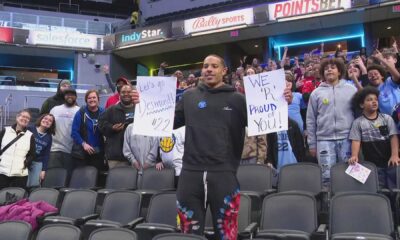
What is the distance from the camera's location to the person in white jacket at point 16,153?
530 centimetres

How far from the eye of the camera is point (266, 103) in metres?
3.07

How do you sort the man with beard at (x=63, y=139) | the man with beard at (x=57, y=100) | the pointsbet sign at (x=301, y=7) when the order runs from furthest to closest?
the pointsbet sign at (x=301, y=7) → the man with beard at (x=57, y=100) → the man with beard at (x=63, y=139)

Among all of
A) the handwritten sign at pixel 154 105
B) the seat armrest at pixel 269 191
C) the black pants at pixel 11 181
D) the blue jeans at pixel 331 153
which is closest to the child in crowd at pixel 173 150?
the seat armrest at pixel 269 191

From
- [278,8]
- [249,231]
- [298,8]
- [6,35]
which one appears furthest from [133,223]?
[6,35]

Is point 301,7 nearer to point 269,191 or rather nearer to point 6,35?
point 269,191

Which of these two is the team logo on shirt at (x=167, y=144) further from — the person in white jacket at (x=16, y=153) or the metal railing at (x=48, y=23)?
the metal railing at (x=48, y=23)

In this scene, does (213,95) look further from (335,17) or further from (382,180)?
Answer: (335,17)

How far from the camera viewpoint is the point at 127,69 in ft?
61.6

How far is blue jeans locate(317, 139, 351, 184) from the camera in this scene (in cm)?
406

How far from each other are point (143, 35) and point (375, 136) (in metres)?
13.4

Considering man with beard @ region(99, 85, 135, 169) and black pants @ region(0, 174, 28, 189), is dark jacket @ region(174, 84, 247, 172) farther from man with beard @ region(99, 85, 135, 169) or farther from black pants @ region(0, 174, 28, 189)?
black pants @ region(0, 174, 28, 189)

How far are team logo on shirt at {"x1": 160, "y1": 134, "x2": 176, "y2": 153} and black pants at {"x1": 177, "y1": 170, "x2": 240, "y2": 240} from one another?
2.27 meters

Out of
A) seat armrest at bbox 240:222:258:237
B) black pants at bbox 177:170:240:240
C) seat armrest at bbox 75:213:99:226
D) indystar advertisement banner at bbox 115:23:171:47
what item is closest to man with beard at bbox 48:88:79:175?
seat armrest at bbox 75:213:99:226

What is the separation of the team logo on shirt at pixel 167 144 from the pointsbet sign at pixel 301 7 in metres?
8.92
